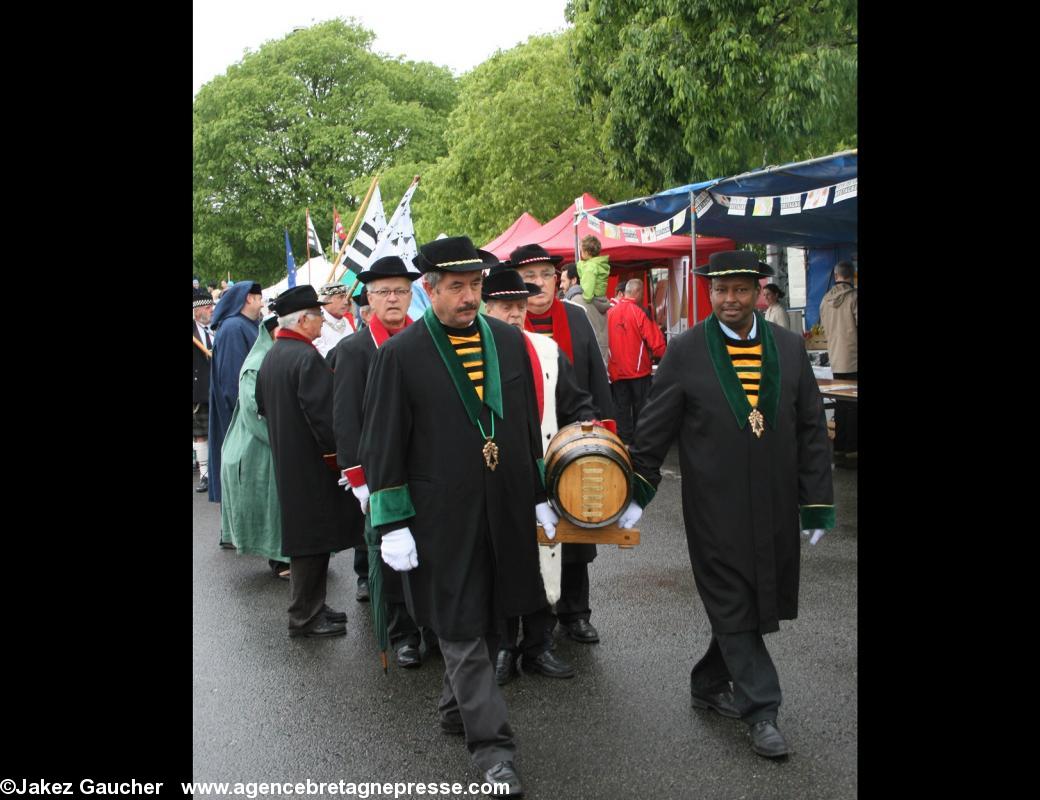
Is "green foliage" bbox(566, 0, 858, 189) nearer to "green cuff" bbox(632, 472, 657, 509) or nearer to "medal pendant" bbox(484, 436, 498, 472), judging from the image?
"green cuff" bbox(632, 472, 657, 509)

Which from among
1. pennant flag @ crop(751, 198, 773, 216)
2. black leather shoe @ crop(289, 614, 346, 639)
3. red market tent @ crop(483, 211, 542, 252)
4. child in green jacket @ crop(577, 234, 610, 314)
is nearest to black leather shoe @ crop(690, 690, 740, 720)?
black leather shoe @ crop(289, 614, 346, 639)

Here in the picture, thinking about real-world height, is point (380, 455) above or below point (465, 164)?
below

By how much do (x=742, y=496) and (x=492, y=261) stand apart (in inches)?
58.2

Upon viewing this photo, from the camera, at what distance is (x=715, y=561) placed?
4301mm

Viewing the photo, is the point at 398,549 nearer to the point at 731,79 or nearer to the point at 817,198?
the point at 817,198

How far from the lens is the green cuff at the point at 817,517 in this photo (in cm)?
436

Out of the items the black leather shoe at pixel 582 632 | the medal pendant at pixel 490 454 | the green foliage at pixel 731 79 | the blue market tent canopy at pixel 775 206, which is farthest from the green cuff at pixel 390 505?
the green foliage at pixel 731 79

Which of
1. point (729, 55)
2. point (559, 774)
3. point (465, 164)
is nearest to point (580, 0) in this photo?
point (729, 55)

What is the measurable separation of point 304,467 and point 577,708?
91.2 inches

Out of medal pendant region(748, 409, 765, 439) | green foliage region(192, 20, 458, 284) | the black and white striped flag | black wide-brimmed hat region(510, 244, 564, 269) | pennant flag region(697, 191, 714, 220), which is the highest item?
green foliage region(192, 20, 458, 284)

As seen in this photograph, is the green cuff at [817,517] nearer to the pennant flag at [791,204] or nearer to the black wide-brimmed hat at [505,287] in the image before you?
the black wide-brimmed hat at [505,287]

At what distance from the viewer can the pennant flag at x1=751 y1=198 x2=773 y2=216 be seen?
33.2ft

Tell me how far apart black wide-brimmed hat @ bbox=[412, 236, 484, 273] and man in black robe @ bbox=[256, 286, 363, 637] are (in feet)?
6.90
